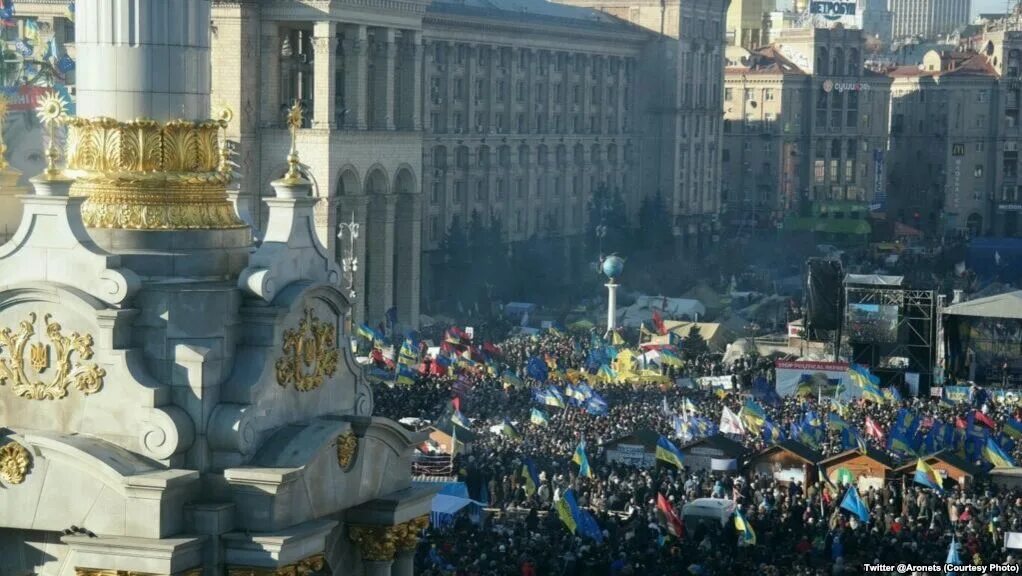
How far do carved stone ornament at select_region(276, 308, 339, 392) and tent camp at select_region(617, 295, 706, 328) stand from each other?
65477mm

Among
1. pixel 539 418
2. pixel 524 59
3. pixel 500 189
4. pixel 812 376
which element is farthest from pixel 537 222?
pixel 539 418

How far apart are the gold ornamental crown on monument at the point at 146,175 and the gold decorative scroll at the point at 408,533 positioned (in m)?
2.24

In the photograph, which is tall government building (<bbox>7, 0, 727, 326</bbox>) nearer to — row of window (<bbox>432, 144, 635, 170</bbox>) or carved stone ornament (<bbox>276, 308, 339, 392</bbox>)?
row of window (<bbox>432, 144, 635, 170</bbox>)

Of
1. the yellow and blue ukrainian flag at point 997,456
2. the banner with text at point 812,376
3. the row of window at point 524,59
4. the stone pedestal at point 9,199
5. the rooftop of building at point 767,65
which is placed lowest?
the banner with text at point 812,376

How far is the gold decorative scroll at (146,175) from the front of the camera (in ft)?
40.0

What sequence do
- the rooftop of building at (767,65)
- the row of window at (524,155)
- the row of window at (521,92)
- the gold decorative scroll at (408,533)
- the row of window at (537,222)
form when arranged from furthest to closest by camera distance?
the rooftop of building at (767,65)
the row of window at (524,155)
the row of window at (521,92)
the row of window at (537,222)
the gold decorative scroll at (408,533)

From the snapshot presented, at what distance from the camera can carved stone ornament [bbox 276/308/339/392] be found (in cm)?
1203

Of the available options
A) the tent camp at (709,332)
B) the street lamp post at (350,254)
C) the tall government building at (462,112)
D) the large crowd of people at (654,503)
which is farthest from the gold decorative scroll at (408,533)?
the tent camp at (709,332)

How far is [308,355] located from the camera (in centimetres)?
1228

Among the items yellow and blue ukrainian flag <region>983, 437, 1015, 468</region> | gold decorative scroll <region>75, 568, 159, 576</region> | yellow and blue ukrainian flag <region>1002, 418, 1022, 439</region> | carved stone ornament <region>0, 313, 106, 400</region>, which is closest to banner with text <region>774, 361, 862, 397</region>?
yellow and blue ukrainian flag <region>1002, 418, 1022, 439</region>

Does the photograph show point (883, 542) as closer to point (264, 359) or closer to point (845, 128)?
point (264, 359)

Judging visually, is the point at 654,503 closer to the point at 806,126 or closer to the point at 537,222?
the point at 537,222

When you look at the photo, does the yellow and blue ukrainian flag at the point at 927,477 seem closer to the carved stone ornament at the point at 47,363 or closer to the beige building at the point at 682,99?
the carved stone ornament at the point at 47,363

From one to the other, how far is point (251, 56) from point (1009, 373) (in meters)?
28.4
